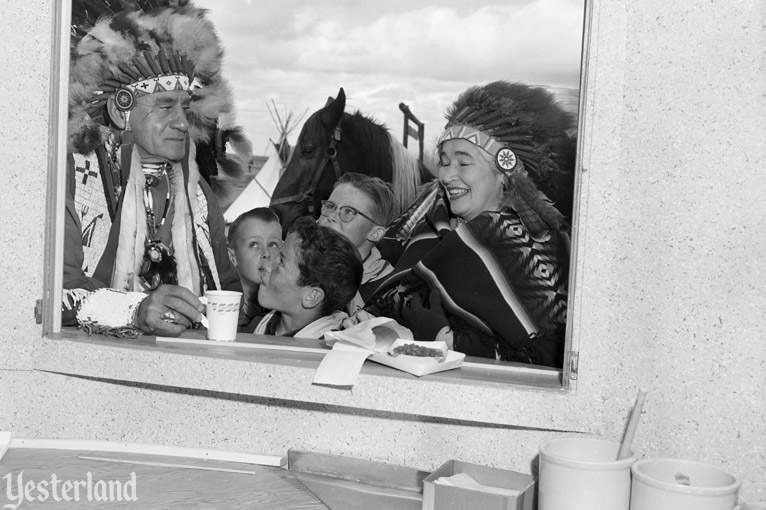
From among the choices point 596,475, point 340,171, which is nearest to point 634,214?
point 596,475

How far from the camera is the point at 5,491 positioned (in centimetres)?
190

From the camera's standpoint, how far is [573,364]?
Result: 1845mm

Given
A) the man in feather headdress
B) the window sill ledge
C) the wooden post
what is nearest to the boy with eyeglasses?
the wooden post

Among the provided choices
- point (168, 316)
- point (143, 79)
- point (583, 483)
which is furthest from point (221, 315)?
point (583, 483)

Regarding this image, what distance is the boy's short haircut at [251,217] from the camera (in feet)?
8.34

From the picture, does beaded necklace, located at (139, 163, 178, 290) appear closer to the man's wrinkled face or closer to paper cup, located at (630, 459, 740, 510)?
the man's wrinkled face

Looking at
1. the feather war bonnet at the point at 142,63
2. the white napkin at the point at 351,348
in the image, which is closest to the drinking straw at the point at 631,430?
the white napkin at the point at 351,348

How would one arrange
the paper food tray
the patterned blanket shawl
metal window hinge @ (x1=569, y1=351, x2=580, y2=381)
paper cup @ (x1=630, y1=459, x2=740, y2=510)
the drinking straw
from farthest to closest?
1. the patterned blanket shawl
2. the paper food tray
3. metal window hinge @ (x1=569, y1=351, x2=580, y2=381)
4. the drinking straw
5. paper cup @ (x1=630, y1=459, x2=740, y2=510)

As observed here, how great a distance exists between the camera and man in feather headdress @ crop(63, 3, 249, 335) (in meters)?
2.51

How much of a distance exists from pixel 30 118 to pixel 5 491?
2.80 ft

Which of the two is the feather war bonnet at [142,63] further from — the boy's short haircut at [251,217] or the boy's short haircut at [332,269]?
the boy's short haircut at [332,269]

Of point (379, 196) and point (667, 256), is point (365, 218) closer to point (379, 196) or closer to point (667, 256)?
point (379, 196)

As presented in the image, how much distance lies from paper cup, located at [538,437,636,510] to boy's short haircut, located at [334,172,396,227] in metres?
0.89

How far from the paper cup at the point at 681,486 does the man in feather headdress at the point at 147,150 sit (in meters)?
1.32
